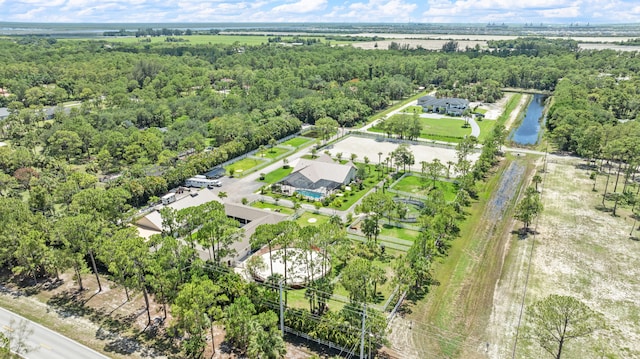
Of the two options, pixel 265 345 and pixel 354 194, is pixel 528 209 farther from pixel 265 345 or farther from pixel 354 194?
pixel 265 345

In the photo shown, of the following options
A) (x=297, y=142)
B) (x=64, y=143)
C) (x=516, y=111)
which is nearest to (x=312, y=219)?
(x=297, y=142)

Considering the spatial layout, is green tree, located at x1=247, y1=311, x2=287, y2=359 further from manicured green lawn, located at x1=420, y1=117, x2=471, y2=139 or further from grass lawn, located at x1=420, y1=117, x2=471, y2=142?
manicured green lawn, located at x1=420, y1=117, x2=471, y2=139

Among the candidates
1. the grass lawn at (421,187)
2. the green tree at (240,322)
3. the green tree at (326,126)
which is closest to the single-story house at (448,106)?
the green tree at (326,126)

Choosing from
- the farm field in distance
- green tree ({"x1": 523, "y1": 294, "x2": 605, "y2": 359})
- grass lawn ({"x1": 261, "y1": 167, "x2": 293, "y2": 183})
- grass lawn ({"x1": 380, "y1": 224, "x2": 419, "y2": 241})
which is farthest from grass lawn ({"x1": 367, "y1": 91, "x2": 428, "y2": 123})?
green tree ({"x1": 523, "y1": 294, "x2": 605, "y2": 359})

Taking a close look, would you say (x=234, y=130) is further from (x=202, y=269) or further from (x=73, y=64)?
(x=73, y=64)

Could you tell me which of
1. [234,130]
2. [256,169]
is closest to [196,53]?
[234,130]

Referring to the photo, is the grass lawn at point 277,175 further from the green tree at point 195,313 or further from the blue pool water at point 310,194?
the green tree at point 195,313
